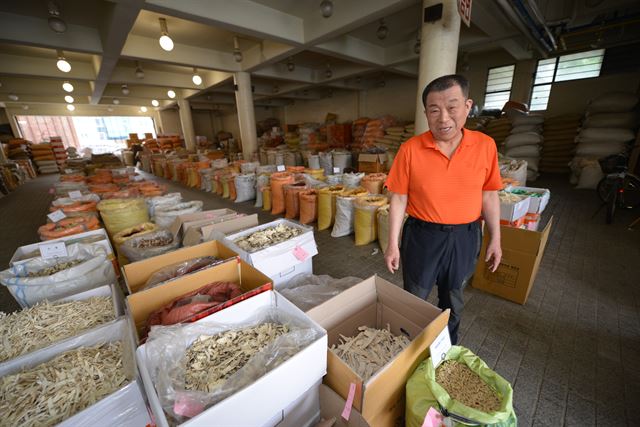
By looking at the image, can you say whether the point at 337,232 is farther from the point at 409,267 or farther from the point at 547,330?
the point at 547,330

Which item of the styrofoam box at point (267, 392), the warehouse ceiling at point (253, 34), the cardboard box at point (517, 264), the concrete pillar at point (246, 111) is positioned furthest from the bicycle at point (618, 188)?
the concrete pillar at point (246, 111)

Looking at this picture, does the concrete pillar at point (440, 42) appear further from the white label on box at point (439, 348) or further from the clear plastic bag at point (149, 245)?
the clear plastic bag at point (149, 245)

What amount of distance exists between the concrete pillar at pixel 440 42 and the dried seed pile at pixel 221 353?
12.1ft

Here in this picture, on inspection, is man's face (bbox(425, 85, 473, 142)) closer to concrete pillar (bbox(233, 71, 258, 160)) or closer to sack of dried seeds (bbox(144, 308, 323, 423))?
sack of dried seeds (bbox(144, 308, 323, 423))

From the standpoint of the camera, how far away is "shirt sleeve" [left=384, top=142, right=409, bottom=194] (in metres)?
1.33

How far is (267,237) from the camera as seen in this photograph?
2051mm

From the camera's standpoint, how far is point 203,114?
17.0 m

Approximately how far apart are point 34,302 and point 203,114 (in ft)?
59.0

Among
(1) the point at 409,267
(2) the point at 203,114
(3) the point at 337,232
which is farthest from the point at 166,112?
(1) the point at 409,267

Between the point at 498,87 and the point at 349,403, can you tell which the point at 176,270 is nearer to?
the point at 349,403

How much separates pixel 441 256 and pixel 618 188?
4.11 m

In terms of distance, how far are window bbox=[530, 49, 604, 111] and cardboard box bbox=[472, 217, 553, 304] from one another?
7.15 metres

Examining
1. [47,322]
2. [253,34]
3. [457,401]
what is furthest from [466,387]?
[253,34]

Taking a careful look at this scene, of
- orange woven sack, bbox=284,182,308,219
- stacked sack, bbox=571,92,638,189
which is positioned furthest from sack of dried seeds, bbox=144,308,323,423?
stacked sack, bbox=571,92,638,189
